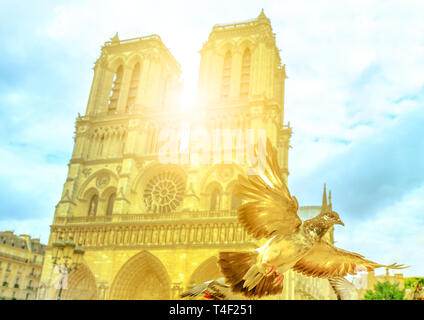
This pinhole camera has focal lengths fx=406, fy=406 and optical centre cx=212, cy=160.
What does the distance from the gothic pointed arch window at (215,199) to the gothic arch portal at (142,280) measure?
4.88 meters

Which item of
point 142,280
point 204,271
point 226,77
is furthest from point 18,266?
point 226,77

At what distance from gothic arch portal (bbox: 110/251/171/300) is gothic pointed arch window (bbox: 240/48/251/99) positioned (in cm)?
1299

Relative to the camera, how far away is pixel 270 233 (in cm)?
297

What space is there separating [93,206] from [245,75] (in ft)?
48.1

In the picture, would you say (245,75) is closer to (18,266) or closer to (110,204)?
(110,204)

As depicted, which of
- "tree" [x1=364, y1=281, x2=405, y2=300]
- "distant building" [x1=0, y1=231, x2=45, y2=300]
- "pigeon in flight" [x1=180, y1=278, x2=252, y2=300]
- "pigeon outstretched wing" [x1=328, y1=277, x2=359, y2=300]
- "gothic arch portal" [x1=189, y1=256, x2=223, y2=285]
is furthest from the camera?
"distant building" [x1=0, y1=231, x2=45, y2=300]

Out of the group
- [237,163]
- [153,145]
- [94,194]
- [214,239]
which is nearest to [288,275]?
[214,239]

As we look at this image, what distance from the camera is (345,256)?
10.00 feet

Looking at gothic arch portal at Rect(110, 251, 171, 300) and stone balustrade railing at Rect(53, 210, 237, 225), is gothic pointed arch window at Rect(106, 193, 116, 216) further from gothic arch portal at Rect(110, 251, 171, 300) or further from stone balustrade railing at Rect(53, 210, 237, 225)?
gothic arch portal at Rect(110, 251, 171, 300)

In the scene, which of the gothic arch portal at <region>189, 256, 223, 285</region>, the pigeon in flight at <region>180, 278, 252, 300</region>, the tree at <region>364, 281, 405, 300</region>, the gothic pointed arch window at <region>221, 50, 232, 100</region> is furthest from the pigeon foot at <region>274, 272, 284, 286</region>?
the gothic pointed arch window at <region>221, 50, 232, 100</region>

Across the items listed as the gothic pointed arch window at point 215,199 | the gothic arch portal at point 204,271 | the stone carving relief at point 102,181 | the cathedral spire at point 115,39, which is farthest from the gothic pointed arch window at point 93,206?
the cathedral spire at point 115,39

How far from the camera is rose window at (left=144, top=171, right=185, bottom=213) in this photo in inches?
1078

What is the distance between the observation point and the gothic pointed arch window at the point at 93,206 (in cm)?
2892
